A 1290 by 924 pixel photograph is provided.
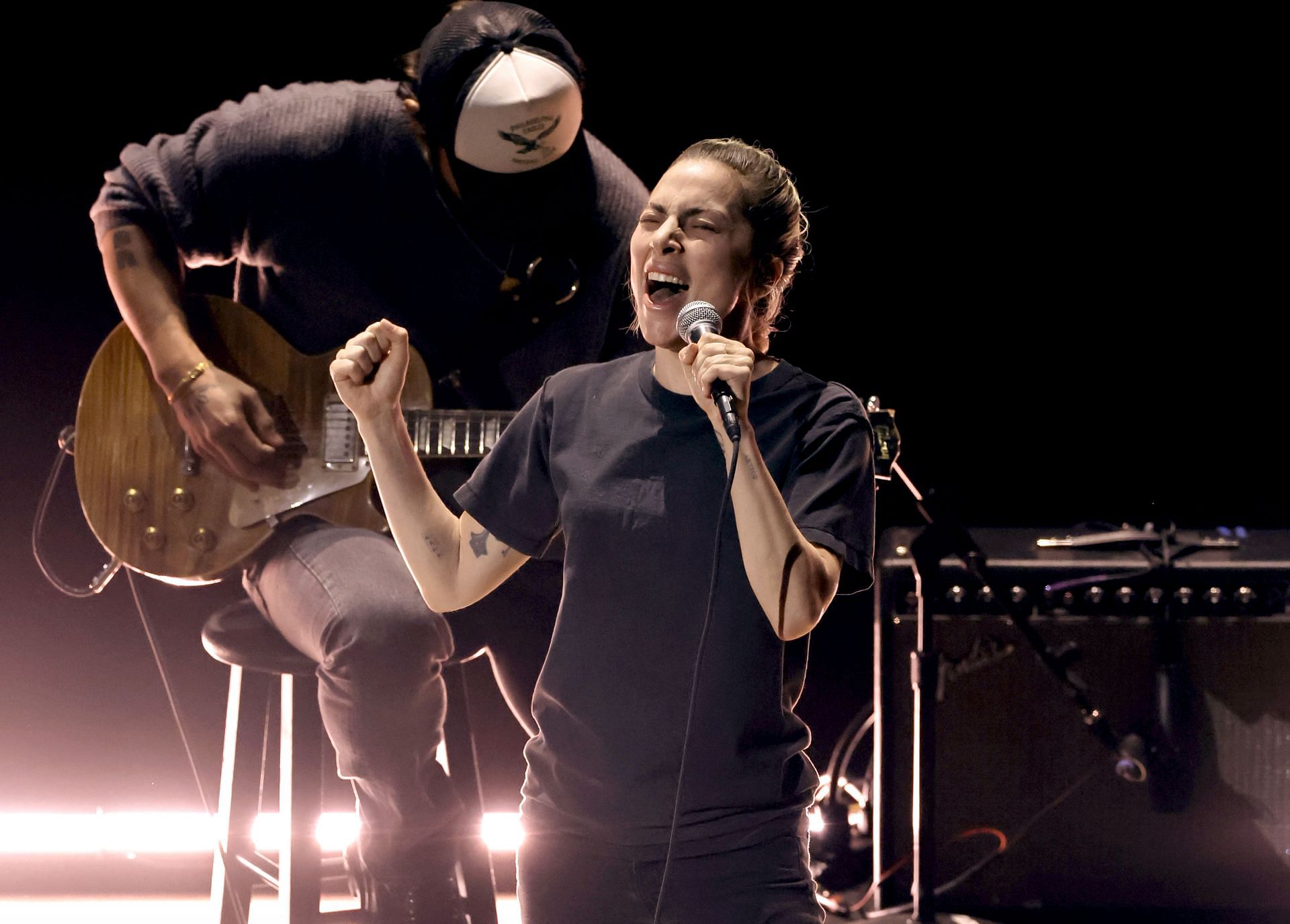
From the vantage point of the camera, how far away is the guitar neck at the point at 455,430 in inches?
99.0

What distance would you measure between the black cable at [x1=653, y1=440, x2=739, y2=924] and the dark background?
7.76ft

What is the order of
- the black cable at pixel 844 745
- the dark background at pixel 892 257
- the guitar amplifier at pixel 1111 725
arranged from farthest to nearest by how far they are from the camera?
the dark background at pixel 892 257 → the black cable at pixel 844 745 → the guitar amplifier at pixel 1111 725

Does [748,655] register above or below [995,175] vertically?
below

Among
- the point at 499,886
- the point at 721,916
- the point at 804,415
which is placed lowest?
the point at 721,916

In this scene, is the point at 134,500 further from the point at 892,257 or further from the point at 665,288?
the point at 892,257

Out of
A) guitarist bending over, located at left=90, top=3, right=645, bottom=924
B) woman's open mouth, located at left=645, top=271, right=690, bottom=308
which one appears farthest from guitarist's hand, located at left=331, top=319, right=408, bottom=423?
guitarist bending over, located at left=90, top=3, right=645, bottom=924

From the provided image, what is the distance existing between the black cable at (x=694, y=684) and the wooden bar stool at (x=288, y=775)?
34.7 inches

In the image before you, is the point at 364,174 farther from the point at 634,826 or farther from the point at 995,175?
the point at 995,175

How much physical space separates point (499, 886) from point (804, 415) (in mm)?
2430

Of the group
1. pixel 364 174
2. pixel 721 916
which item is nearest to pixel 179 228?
pixel 364 174

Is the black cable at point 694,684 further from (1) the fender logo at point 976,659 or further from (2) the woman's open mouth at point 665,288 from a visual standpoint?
(1) the fender logo at point 976,659

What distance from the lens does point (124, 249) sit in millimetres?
2584

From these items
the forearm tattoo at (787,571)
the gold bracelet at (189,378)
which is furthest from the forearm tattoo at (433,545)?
the gold bracelet at (189,378)

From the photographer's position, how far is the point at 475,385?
2639 mm
